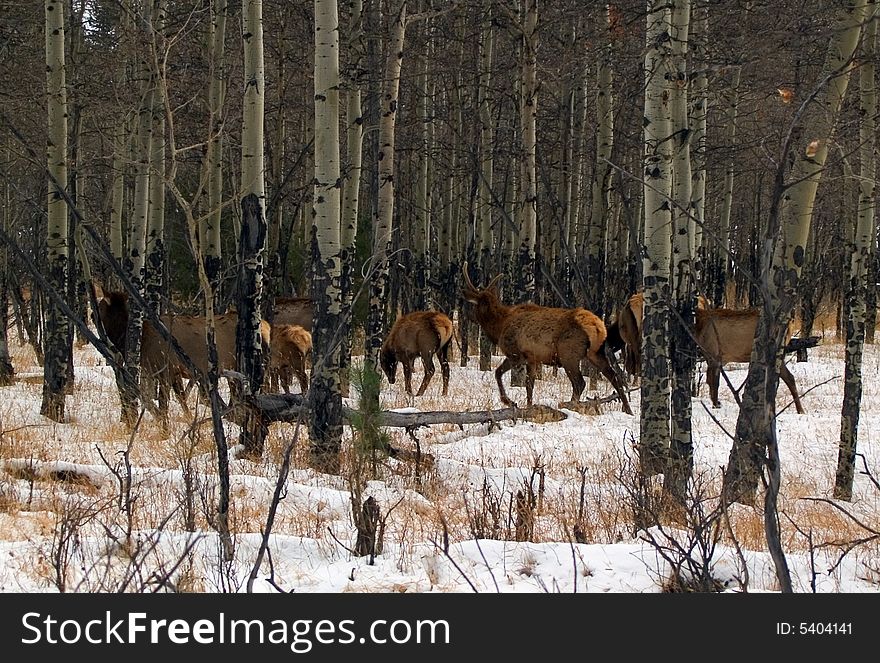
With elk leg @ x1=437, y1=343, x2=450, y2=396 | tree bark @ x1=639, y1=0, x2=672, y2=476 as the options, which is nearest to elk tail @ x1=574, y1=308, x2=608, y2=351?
elk leg @ x1=437, y1=343, x2=450, y2=396

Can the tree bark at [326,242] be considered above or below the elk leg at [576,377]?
above

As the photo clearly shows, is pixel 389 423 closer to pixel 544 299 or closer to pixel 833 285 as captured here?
pixel 544 299

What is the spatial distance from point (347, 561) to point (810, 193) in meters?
5.17

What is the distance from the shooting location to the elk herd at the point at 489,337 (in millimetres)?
12031

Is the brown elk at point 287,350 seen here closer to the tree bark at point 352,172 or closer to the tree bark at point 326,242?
the tree bark at point 352,172

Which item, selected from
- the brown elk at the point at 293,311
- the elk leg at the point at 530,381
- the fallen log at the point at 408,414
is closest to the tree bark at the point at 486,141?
the elk leg at the point at 530,381

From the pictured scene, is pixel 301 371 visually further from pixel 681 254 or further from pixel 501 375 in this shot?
pixel 681 254

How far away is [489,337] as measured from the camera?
14188 millimetres

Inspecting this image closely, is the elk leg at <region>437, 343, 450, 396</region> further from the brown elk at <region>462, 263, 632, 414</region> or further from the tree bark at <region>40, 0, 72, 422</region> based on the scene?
the tree bark at <region>40, 0, 72, 422</region>

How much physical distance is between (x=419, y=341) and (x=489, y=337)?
134 centimetres

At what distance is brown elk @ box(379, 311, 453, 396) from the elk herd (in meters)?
0.02

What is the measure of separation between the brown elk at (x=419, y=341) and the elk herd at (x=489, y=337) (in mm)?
16

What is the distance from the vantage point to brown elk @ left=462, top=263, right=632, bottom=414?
42.5ft

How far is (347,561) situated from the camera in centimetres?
538
